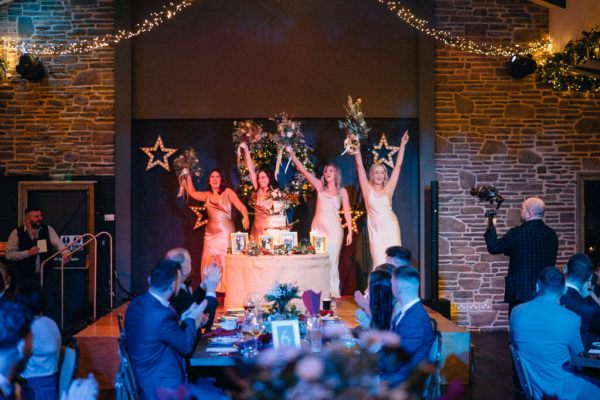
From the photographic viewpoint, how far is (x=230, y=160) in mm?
9891

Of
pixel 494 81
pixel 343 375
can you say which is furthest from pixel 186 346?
pixel 494 81

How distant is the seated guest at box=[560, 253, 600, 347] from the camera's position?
4977mm

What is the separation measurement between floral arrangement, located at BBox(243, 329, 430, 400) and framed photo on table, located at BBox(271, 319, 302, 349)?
8.21 feet

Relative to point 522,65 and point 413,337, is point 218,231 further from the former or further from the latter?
point 413,337

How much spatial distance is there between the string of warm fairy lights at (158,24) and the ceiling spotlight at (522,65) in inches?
12.1

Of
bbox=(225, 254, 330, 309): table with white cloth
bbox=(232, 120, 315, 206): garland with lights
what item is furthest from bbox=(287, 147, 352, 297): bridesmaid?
bbox=(225, 254, 330, 309): table with white cloth

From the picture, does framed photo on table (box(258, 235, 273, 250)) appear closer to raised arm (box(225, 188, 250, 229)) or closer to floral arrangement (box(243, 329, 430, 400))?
raised arm (box(225, 188, 250, 229))

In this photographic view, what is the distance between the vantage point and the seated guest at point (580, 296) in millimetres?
4977

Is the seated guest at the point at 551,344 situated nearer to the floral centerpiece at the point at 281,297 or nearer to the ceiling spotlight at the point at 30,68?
the floral centerpiece at the point at 281,297

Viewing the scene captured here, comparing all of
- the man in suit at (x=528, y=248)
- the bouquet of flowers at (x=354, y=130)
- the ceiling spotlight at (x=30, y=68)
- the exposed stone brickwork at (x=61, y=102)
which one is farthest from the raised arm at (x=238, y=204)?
the man in suit at (x=528, y=248)

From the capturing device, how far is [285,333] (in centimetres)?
434

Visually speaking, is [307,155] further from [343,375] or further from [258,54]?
[343,375]

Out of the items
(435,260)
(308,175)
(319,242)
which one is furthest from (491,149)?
(319,242)

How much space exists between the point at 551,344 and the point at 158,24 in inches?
287
